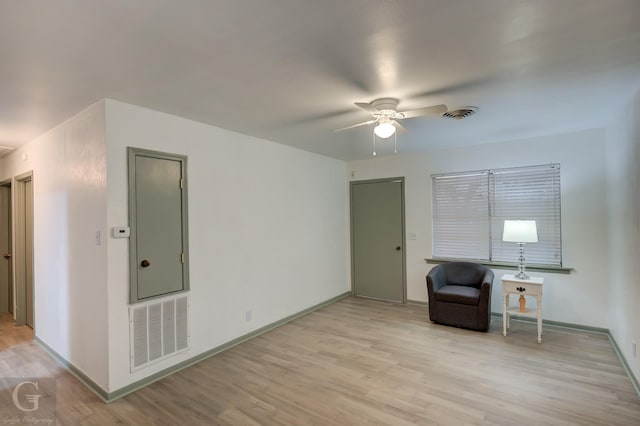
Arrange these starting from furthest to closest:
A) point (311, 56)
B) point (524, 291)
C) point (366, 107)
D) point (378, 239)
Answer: point (378, 239), point (524, 291), point (366, 107), point (311, 56)

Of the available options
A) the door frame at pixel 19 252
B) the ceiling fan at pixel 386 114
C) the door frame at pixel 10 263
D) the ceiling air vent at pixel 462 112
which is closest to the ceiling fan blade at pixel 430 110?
the ceiling fan at pixel 386 114

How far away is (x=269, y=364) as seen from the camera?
3.25 m

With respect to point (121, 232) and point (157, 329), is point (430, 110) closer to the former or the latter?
point (121, 232)

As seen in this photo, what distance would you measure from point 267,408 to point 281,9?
→ 270 centimetres

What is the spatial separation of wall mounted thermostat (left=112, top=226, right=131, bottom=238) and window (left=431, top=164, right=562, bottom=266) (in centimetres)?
424

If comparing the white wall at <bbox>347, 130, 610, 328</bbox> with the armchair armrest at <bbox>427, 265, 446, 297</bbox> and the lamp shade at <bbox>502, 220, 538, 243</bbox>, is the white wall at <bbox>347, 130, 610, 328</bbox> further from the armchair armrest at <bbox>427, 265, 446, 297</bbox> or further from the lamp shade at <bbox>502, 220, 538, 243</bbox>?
the armchair armrest at <bbox>427, 265, 446, 297</bbox>

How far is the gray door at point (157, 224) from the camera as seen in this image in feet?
9.25

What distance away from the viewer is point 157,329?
117 inches

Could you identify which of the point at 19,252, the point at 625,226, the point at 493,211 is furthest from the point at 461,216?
the point at 19,252

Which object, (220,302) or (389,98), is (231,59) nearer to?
(389,98)

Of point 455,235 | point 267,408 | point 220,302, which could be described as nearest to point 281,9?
point 267,408

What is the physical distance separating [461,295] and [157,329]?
138 inches

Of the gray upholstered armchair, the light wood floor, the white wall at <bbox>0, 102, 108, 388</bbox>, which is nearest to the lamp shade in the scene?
the gray upholstered armchair

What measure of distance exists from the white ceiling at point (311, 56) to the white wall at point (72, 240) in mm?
302
